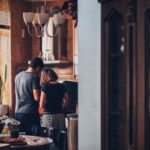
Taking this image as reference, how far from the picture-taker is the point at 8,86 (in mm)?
7953

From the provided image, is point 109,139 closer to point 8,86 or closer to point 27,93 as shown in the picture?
point 27,93

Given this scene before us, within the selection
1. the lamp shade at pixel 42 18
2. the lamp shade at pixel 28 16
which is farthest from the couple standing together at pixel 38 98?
the lamp shade at pixel 28 16

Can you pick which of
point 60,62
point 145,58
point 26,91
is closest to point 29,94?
point 26,91

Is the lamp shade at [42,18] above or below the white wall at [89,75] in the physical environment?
Result: above

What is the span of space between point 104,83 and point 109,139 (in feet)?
1.17

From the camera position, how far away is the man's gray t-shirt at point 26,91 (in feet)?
17.2

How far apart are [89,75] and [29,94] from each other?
83.2 inches

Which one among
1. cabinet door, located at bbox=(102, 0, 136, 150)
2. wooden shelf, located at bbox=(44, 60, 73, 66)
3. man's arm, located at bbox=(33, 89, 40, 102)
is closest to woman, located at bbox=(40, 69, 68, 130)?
man's arm, located at bbox=(33, 89, 40, 102)

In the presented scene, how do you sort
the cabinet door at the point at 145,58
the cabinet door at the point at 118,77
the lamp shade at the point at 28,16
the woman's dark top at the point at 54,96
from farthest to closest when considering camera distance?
the lamp shade at the point at 28,16
the woman's dark top at the point at 54,96
the cabinet door at the point at 118,77
the cabinet door at the point at 145,58

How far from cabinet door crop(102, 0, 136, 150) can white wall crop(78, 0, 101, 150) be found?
0.37 metres

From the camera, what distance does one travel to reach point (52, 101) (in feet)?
16.7

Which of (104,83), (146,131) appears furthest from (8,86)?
(146,131)

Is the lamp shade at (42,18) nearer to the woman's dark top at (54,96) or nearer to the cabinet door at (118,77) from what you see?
the woman's dark top at (54,96)

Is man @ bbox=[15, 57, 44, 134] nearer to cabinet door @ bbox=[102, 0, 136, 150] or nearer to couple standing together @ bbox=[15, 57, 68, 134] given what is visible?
couple standing together @ bbox=[15, 57, 68, 134]
